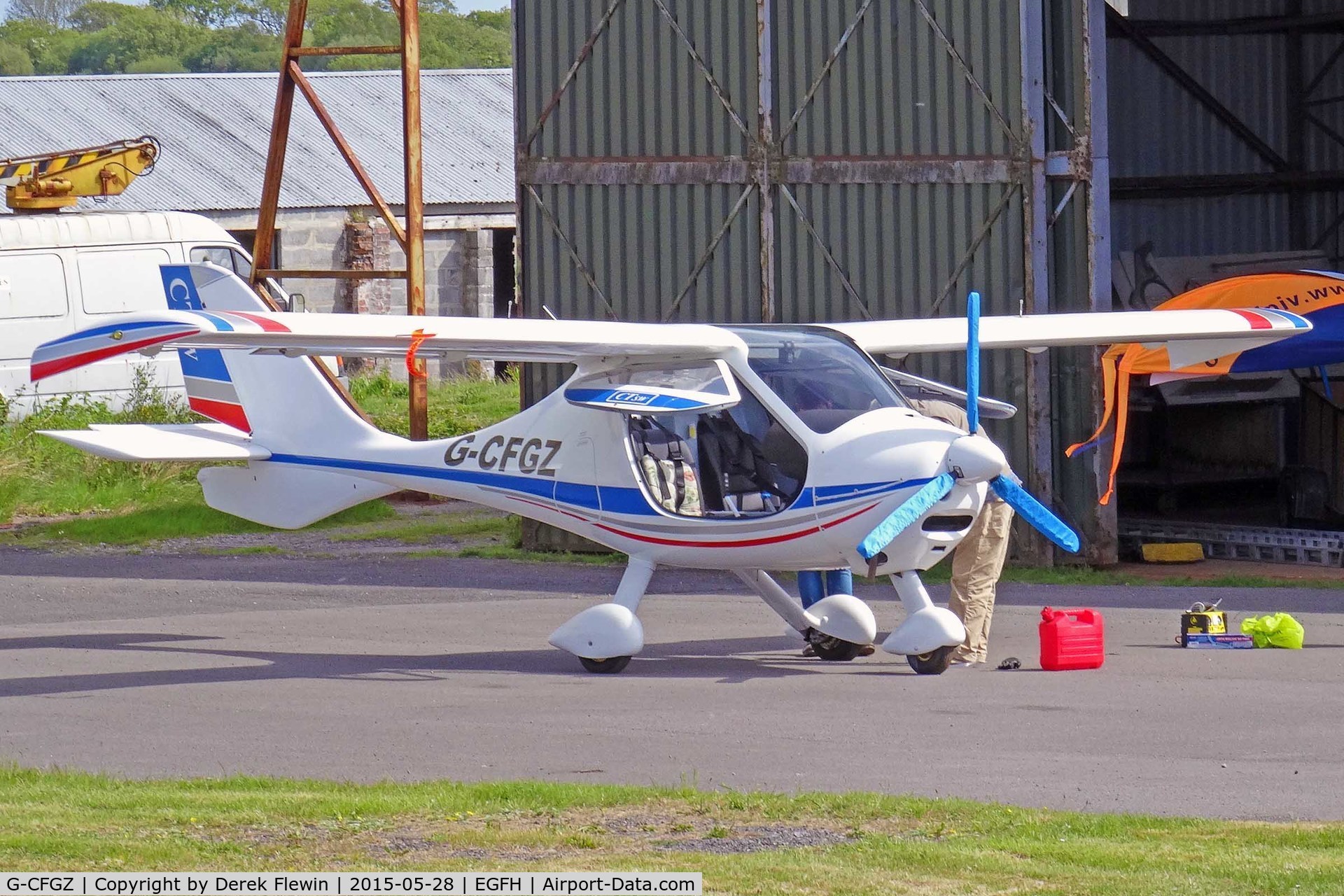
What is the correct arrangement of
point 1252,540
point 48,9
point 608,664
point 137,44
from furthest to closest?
1. point 48,9
2. point 137,44
3. point 1252,540
4. point 608,664

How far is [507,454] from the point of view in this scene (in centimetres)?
1222

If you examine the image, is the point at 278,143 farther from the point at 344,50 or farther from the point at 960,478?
the point at 960,478

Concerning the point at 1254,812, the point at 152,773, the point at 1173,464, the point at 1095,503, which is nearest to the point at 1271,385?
the point at 1173,464

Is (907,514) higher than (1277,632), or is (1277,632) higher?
(907,514)

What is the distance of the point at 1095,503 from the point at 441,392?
14962 millimetres

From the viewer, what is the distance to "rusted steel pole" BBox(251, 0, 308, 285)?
20578 mm

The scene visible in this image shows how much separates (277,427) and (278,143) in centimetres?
882

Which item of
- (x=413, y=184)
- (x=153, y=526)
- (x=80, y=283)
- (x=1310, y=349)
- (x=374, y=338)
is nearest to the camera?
(x=374, y=338)

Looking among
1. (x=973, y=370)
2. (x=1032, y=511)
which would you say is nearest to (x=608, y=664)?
(x=1032, y=511)

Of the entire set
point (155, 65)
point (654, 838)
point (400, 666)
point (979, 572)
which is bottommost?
point (654, 838)

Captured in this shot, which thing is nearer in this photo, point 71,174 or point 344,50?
point 344,50

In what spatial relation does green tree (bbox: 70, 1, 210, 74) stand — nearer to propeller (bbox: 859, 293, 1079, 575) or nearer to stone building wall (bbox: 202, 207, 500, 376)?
stone building wall (bbox: 202, 207, 500, 376)

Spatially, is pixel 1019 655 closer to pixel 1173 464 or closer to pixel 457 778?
pixel 457 778

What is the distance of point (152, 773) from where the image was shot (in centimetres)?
856
